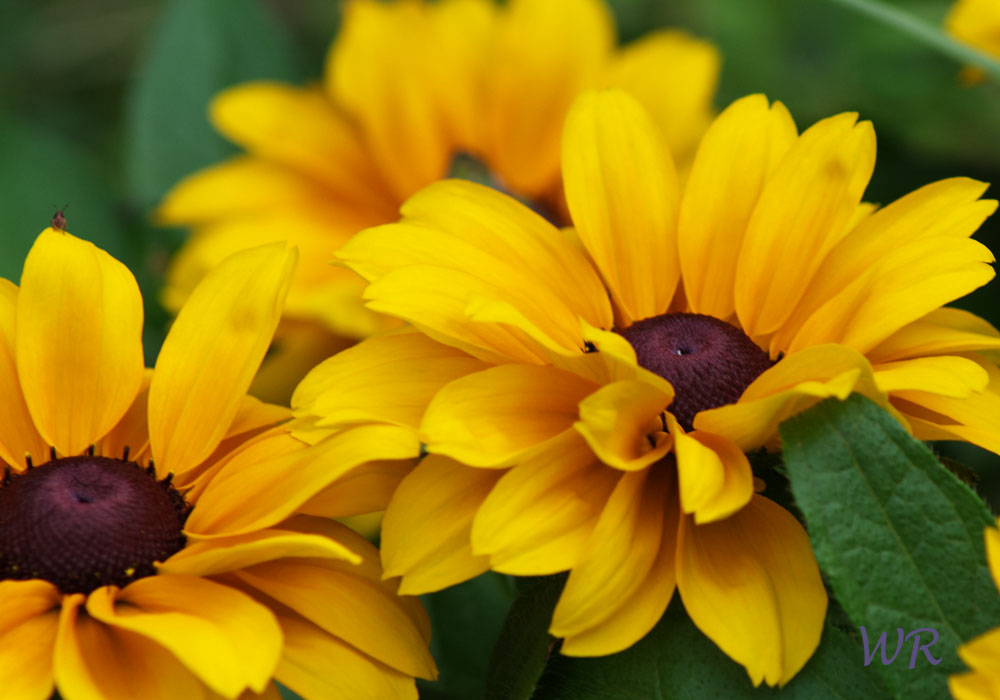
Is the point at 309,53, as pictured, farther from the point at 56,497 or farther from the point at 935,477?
the point at 935,477

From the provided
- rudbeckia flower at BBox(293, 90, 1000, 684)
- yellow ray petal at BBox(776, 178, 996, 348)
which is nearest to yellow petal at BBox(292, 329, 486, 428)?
rudbeckia flower at BBox(293, 90, 1000, 684)

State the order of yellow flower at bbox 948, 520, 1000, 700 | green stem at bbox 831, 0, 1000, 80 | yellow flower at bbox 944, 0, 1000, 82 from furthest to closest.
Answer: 1. yellow flower at bbox 944, 0, 1000, 82
2. green stem at bbox 831, 0, 1000, 80
3. yellow flower at bbox 948, 520, 1000, 700

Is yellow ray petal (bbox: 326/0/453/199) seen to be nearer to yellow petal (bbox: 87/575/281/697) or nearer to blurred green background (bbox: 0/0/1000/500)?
blurred green background (bbox: 0/0/1000/500)

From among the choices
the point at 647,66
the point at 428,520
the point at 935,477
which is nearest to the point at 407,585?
the point at 428,520

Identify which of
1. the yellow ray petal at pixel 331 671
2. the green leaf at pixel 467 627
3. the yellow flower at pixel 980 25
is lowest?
the green leaf at pixel 467 627

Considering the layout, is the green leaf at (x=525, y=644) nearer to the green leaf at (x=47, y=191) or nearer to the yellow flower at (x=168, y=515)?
the yellow flower at (x=168, y=515)

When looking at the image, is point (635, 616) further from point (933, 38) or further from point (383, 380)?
point (933, 38)

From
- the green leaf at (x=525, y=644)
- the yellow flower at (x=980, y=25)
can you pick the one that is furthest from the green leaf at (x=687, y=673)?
the yellow flower at (x=980, y=25)
